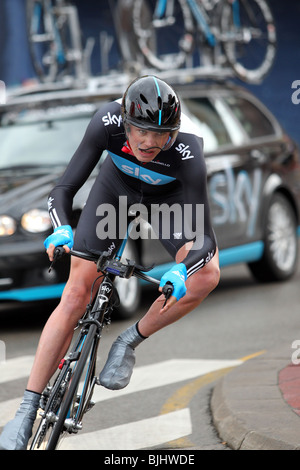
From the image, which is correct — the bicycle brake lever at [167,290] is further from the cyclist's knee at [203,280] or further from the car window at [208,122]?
the car window at [208,122]

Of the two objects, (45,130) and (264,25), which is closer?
(45,130)

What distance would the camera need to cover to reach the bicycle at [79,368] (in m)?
4.29

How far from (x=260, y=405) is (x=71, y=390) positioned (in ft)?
5.48

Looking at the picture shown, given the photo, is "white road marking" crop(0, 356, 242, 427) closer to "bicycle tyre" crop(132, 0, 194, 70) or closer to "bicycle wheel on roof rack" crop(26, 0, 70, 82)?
"bicycle tyre" crop(132, 0, 194, 70)

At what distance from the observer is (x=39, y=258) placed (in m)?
8.20

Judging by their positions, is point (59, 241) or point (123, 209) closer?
point (59, 241)

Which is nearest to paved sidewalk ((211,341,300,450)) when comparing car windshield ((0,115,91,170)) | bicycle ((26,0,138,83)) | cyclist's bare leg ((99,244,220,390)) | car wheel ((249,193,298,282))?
cyclist's bare leg ((99,244,220,390))

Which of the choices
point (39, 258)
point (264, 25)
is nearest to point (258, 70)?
point (264, 25)

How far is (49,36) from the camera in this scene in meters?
15.0

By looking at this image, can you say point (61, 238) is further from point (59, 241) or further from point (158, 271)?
point (158, 271)

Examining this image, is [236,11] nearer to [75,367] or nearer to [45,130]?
[45,130]

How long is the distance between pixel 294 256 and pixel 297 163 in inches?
40.5

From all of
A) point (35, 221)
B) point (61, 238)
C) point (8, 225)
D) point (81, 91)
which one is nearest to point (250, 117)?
point (81, 91)

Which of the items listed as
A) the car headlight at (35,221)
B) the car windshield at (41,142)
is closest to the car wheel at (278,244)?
the car windshield at (41,142)
